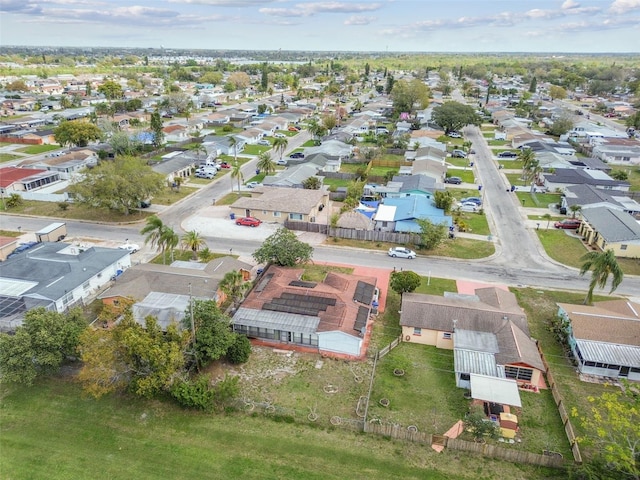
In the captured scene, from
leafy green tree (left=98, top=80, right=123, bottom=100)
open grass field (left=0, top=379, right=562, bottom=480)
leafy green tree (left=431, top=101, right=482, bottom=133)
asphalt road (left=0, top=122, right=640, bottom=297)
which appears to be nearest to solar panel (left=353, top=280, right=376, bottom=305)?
asphalt road (left=0, top=122, right=640, bottom=297)

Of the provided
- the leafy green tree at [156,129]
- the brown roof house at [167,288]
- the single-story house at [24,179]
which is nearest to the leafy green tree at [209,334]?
the brown roof house at [167,288]

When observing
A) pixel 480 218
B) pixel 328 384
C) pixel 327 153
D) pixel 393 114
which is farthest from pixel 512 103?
pixel 328 384

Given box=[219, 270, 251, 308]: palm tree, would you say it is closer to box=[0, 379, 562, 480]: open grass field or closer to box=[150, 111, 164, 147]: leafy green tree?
box=[0, 379, 562, 480]: open grass field

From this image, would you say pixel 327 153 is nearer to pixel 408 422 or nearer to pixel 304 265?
pixel 304 265

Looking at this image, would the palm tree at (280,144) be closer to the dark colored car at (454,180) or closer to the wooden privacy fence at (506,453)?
the dark colored car at (454,180)

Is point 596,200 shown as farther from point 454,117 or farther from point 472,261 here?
point 454,117

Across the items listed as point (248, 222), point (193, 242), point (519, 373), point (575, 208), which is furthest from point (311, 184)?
point (519, 373)

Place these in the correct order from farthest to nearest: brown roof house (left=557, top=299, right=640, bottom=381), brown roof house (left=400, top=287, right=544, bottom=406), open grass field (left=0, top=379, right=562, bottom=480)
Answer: brown roof house (left=557, top=299, right=640, bottom=381) < brown roof house (left=400, top=287, right=544, bottom=406) < open grass field (left=0, top=379, right=562, bottom=480)
